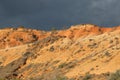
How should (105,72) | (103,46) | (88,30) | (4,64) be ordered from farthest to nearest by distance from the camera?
(88,30) → (4,64) → (103,46) → (105,72)

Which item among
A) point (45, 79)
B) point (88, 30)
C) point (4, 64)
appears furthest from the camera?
point (88, 30)

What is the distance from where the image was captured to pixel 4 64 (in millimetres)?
92000

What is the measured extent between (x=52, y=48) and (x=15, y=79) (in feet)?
48.6

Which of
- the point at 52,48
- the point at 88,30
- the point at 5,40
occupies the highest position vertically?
the point at 5,40

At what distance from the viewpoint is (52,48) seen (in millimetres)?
88188

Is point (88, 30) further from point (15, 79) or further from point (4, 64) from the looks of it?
point (15, 79)

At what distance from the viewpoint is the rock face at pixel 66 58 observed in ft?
227

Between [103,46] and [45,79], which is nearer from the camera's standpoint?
[45,79]

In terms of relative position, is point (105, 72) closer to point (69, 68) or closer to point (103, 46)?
point (69, 68)

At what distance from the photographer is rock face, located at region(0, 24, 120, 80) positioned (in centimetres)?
6919

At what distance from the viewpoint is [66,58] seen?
80688mm

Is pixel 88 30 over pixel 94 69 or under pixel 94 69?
over

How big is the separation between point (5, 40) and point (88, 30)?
2314 centimetres

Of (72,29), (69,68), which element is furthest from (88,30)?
(69,68)
